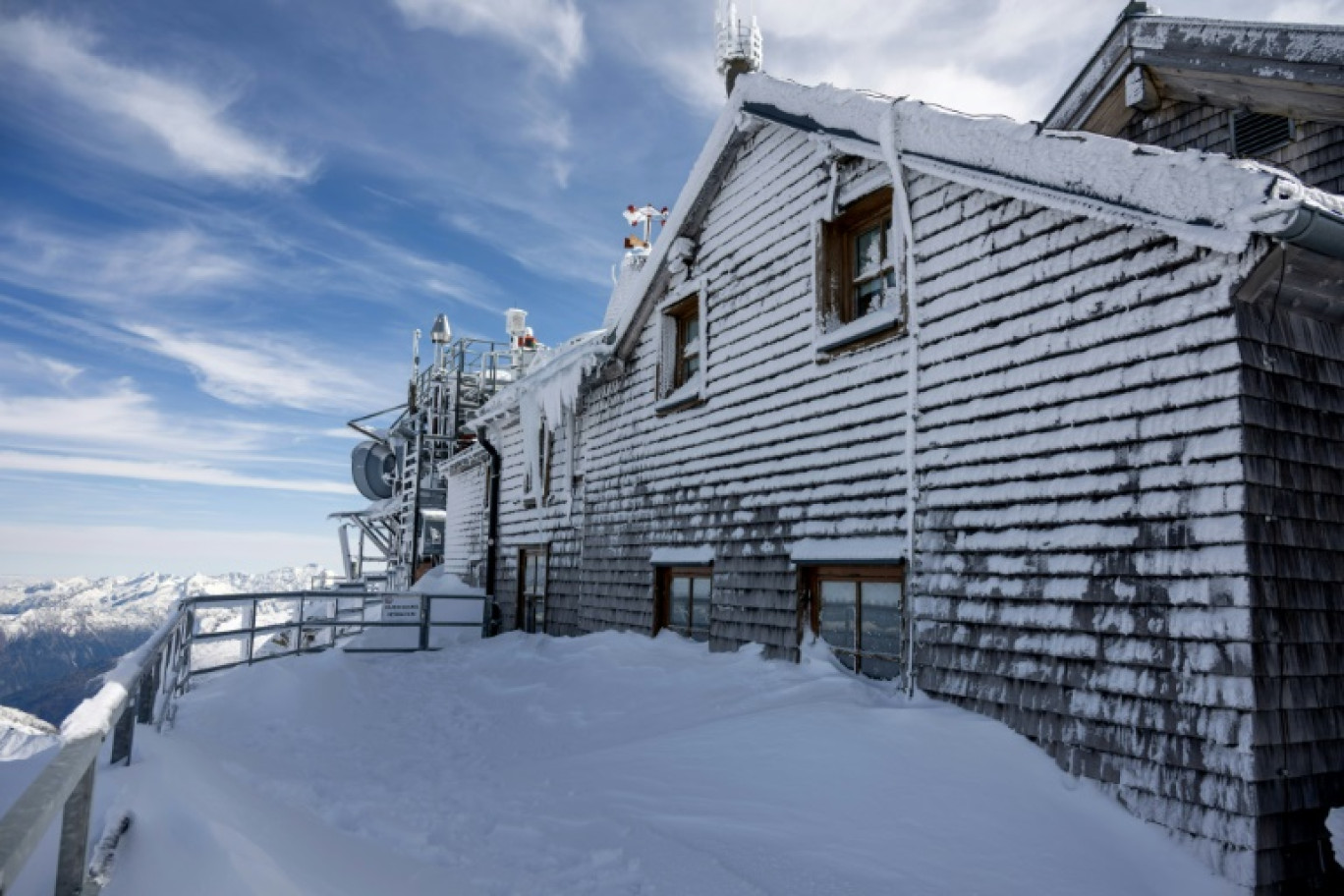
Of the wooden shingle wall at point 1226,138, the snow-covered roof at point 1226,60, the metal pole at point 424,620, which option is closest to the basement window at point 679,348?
the snow-covered roof at point 1226,60

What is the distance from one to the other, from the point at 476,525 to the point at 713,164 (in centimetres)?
1131

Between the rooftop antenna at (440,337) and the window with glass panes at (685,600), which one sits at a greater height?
the rooftop antenna at (440,337)

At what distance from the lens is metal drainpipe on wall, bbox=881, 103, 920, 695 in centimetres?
661

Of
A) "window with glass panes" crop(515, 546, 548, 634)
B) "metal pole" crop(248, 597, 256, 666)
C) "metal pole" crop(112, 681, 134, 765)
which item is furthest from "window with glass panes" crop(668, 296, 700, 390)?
"metal pole" crop(112, 681, 134, 765)

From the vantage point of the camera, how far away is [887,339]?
719 centimetres

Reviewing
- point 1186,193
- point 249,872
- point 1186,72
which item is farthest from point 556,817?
point 1186,72

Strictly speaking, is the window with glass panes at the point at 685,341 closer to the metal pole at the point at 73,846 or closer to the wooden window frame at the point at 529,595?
the wooden window frame at the point at 529,595

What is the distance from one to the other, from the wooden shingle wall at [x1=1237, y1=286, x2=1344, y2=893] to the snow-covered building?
22 mm

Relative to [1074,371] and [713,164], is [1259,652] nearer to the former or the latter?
[1074,371]

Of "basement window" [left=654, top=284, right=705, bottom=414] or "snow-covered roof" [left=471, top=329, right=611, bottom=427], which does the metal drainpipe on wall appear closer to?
"basement window" [left=654, top=284, right=705, bottom=414]

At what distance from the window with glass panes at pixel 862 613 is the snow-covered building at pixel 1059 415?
0.03 metres

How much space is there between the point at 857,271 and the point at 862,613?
3.34 meters

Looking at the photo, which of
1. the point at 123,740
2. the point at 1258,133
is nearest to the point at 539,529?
the point at 123,740

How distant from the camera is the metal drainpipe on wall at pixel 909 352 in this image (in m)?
6.61
